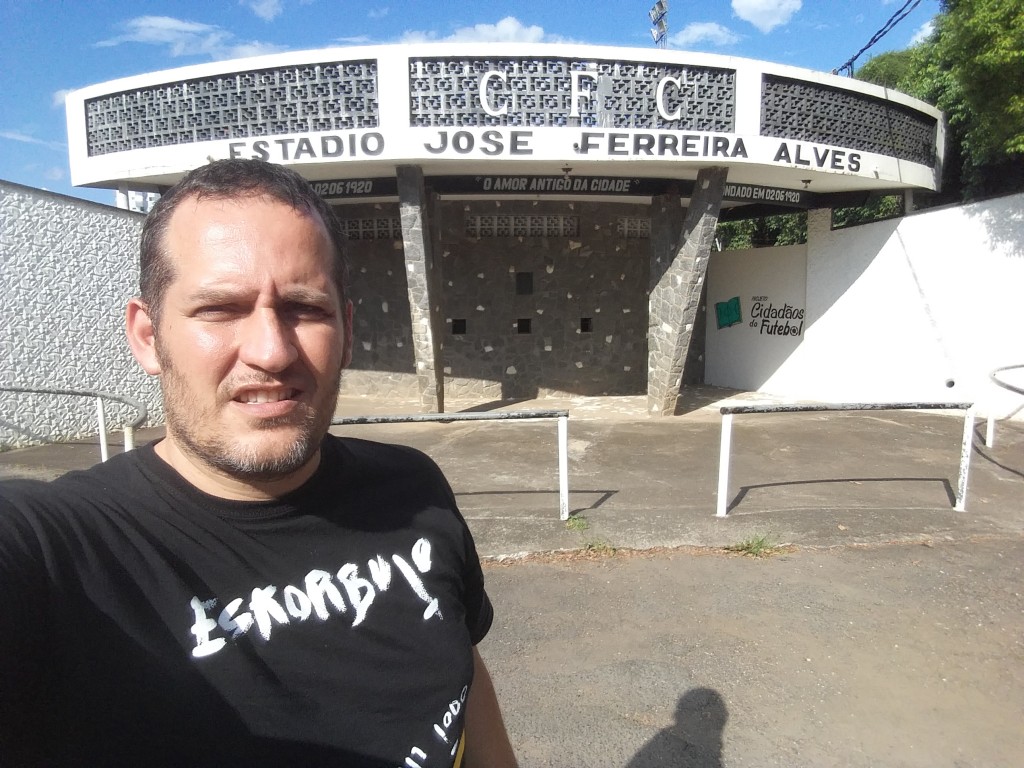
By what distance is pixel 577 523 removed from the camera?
457 centimetres

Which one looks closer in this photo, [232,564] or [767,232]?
[232,564]

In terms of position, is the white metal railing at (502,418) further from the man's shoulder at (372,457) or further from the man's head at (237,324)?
the man's head at (237,324)

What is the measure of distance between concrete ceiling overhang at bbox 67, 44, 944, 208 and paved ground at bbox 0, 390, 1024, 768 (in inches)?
161

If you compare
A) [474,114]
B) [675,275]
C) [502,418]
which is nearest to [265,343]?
[502,418]

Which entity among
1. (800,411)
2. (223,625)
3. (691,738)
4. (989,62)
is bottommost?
(691,738)

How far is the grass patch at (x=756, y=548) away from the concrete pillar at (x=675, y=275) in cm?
527

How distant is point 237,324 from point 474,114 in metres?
7.37

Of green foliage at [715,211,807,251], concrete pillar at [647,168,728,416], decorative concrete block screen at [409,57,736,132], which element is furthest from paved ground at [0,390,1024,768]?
green foliage at [715,211,807,251]

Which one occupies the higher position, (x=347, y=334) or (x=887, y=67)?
(x=887, y=67)

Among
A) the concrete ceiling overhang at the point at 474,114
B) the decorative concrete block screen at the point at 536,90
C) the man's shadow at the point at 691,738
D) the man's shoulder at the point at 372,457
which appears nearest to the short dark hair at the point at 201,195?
the man's shoulder at the point at 372,457

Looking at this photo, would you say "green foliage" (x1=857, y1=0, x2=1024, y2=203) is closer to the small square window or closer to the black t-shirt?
the small square window

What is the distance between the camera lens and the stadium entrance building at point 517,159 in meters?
7.68

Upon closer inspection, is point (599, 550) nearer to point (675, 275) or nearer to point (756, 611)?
point (756, 611)

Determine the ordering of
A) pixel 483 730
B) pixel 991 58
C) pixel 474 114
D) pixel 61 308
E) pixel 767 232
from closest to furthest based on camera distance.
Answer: pixel 483 730 < pixel 991 58 < pixel 61 308 < pixel 474 114 < pixel 767 232
